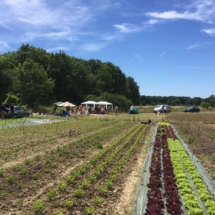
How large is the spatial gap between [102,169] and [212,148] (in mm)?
7118

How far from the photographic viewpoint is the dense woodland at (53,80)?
37312mm

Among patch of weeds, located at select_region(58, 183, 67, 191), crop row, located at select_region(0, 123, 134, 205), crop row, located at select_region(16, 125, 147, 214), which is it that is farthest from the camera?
crop row, located at select_region(0, 123, 134, 205)

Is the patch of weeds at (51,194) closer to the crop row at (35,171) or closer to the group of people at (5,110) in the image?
the crop row at (35,171)

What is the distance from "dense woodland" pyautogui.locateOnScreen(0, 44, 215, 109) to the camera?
3731 cm

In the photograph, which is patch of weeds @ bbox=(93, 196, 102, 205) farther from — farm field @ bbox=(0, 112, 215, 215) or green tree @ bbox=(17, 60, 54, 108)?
green tree @ bbox=(17, 60, 54, 108)

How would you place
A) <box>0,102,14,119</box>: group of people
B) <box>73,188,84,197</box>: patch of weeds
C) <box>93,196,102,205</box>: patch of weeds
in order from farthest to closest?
<box>0,102,14,119</box>: group of people
<box>73,188,84,197</box>: patch of weeds
<box>93,196,102,205</box>: patch of weeds

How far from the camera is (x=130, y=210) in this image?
548cm

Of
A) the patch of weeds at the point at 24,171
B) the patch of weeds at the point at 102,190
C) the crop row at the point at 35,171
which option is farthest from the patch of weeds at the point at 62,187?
the patch of weeds at the point at 24,171

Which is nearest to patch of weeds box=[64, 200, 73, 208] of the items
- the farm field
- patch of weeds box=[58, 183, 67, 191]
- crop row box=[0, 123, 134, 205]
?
the farm field

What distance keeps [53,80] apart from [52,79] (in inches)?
601

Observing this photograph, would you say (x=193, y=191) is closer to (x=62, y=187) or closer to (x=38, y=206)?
(x=62, y=187)

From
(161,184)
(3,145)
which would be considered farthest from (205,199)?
(3,145)

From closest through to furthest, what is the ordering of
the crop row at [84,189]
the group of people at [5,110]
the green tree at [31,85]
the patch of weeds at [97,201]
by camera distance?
the crop row at [84,189]
the patch of weeds at [97,201]
the group of people at [5,110]
the green tree at [31,85]

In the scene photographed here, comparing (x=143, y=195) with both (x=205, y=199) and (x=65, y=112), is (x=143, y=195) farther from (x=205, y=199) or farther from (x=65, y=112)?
(x=65, y=112)
